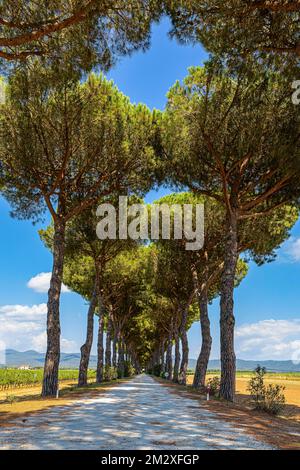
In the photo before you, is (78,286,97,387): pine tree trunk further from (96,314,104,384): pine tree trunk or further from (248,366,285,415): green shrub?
(248,366,285,415): green shrub

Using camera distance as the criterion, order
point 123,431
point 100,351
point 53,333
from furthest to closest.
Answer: point 100,351 → point 53,333 → point 123,431

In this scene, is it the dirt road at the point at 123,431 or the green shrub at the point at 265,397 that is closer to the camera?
the dirt road at the point at 123,431

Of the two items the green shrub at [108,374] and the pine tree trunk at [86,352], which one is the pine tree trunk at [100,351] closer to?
the green shrub at [108,374]

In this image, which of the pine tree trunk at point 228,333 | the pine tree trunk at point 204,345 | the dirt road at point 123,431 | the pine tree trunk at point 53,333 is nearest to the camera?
the dirt road at point 123,431

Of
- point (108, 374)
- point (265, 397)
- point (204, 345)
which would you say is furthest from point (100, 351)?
point (265, 397)

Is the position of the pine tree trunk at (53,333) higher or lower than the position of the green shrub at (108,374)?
higher

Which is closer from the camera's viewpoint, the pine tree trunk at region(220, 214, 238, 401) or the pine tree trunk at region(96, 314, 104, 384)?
the pine tree trunk at region(220, 214, 238, 401)

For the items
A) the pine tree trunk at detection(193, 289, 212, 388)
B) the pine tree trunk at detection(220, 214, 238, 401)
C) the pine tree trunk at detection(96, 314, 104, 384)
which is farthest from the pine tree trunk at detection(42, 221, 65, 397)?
the pine tree trunk at detection(96, 314, 104, 384)

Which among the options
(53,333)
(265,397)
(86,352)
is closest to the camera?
(265,397)

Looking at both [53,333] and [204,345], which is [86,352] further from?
[53,333]

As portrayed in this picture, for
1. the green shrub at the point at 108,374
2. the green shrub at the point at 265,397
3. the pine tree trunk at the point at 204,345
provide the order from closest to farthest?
the green shrub at the point at 265,397 → the pine tree trunk at the point at 204,345 → the green shrub at the point at 108,374

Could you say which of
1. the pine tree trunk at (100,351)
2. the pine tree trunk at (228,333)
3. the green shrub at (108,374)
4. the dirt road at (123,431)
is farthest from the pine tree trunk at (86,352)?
the dirt road at (123,431)

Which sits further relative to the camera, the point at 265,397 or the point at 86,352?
the point at 86,352

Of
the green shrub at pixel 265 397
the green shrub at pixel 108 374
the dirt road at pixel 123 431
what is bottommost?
the green shrub at pixel 108 374
